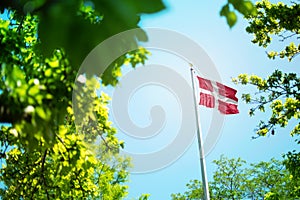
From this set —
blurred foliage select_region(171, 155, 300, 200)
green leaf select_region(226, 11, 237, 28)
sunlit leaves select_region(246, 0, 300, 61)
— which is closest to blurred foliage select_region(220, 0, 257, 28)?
green leaf select_region(226, 11, 237, 28)

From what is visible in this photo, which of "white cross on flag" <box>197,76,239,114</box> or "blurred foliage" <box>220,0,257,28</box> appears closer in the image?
"blurred foliage" <box>220,0,257,28</box>

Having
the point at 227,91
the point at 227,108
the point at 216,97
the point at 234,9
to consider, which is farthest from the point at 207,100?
the point at 234,9

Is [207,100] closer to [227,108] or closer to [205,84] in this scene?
[205,84]

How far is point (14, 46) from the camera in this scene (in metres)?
5.31

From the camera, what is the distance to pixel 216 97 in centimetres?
1580

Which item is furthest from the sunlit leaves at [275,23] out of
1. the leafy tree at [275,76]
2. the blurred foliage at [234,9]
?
the blurred foliage at [234,9]

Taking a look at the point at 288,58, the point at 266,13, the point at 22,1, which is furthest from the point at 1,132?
the point at 288,58

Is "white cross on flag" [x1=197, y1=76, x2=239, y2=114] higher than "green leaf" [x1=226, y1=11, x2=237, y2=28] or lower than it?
higher

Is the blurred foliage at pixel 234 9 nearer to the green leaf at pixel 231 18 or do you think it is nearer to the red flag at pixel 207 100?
the green leaf at pixel 231 18

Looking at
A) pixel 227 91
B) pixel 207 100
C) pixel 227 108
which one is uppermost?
pixel 227 91

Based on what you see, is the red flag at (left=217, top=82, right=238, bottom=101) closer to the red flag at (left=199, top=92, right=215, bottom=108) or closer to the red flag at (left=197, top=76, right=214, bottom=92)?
the red flag at (left=197, top=76, right=214, bottom=92)

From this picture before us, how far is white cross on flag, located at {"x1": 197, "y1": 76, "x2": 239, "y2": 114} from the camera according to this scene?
15695 mm

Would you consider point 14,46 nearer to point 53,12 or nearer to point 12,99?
point 12,99

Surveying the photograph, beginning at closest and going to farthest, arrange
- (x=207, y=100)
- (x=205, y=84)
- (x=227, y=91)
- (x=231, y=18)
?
(x=231, y=18)
(x=207, y=100)
(x=205, y=84)
(x=227, y=91)
